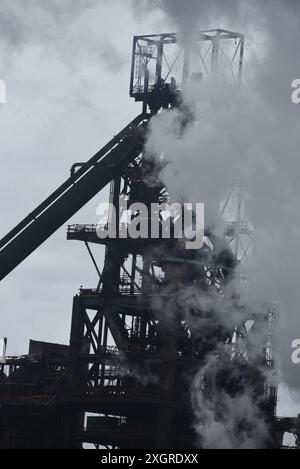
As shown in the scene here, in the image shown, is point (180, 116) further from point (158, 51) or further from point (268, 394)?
point (268, 394)

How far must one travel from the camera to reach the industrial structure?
18925cm

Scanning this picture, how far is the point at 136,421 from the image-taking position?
627 feet

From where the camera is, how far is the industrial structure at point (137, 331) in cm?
18925

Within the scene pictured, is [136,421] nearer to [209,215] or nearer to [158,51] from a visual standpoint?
[209,215]

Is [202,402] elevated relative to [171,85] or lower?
lower

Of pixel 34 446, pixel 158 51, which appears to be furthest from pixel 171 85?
pixel 34 446
